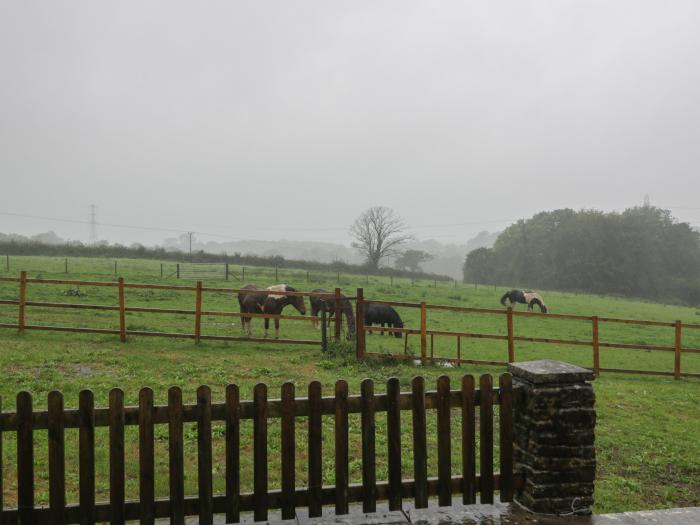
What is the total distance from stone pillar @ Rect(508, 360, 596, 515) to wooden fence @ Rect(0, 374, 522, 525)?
0.60ft

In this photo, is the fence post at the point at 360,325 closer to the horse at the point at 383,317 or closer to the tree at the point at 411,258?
the horse at the point at 383,317

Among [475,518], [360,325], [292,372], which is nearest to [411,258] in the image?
[360,325]

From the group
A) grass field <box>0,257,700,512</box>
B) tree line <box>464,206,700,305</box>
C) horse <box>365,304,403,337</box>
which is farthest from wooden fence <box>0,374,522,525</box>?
tree line <box>464,206,700,305</box>

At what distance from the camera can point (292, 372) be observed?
10.5m

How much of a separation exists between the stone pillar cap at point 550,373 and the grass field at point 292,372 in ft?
5.52

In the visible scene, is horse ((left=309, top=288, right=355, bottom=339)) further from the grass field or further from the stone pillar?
the stone pillar

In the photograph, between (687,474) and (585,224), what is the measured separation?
60807 millimetres

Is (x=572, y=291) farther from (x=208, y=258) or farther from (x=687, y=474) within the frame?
(x=687, y=474)

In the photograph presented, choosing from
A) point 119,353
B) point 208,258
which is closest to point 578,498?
point 119,353

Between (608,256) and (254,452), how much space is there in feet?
208

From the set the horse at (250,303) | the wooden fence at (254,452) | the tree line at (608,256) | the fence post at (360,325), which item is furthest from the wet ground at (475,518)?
the tree line at (608,256)

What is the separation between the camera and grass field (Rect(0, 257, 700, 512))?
567 centimetres

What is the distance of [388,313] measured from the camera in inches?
779

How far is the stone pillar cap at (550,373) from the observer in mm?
4078
